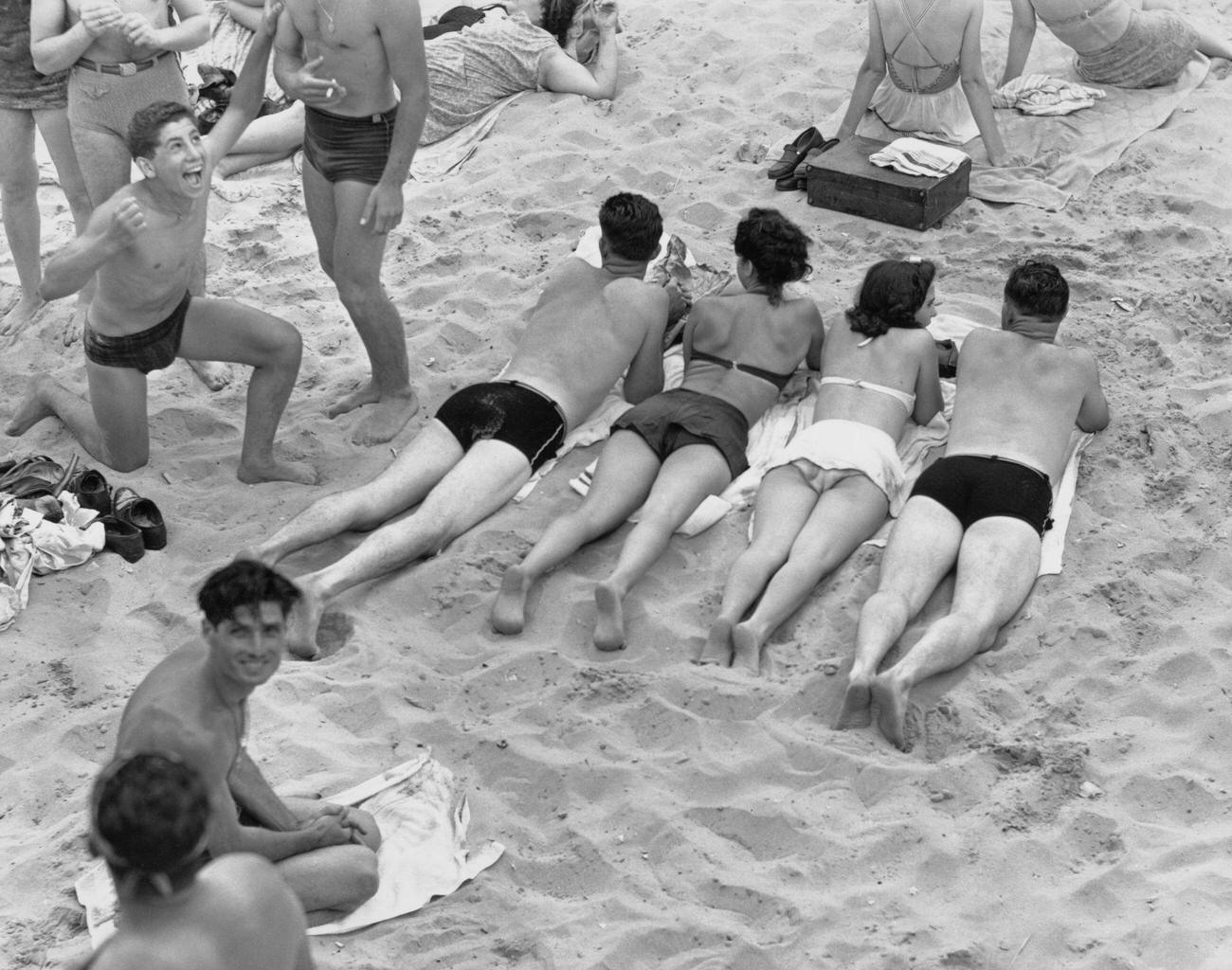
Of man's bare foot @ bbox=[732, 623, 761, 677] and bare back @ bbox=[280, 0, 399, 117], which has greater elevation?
bare back @ bbox=[280, 0, 399, 117]

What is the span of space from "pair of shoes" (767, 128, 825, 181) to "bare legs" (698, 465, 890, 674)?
2.50 metres

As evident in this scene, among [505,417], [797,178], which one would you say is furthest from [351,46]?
[797,178]

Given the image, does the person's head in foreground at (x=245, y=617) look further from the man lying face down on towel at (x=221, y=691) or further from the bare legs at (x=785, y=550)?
the bare legs at (x=785, y=550)

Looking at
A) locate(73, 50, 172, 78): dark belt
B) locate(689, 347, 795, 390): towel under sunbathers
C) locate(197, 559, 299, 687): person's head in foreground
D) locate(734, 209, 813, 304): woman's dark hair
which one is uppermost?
locate(73, 50, 172, 78): dark belt

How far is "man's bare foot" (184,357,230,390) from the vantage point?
20.6 feet

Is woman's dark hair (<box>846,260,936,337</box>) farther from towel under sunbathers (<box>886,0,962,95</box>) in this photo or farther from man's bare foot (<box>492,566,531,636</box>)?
towel under sunbathers (<box>886,0,962,95</box>)

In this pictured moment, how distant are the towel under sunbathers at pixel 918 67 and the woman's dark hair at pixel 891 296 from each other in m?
2.17

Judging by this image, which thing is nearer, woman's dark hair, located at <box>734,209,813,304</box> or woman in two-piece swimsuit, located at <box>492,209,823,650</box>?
woman in two-piece swimsuit, located at <box>492,209,823,650</box>

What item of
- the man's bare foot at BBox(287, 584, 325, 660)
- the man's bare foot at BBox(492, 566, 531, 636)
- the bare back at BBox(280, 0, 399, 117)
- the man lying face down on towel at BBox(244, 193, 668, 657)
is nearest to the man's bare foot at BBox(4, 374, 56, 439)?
the man lying face down on towel at BBox(244, 193, 668, 657)

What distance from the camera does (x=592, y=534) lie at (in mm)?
5238

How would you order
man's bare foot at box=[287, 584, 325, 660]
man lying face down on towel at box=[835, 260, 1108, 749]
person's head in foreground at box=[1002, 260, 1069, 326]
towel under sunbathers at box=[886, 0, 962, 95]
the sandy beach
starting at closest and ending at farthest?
the sandy beach, man lying face down on towel at box=[835, 260, 1108, 749], man's bare foot at box=[287, 584, 325, 660], person's head in foreground at box=[1002, 260, 1069, 326], towel under sunbathers at box=[886, 0, 962, 95]

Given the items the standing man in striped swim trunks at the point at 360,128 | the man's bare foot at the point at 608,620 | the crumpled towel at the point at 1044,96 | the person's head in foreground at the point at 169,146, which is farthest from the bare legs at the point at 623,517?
the crumpled towel at the point at 1044,96

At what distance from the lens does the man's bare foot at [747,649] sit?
15.5 ft

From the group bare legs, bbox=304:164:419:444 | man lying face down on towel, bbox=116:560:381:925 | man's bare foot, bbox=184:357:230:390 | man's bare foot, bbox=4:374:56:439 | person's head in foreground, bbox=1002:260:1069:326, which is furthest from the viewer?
man's bare foot, bbox=184:357:230:390
